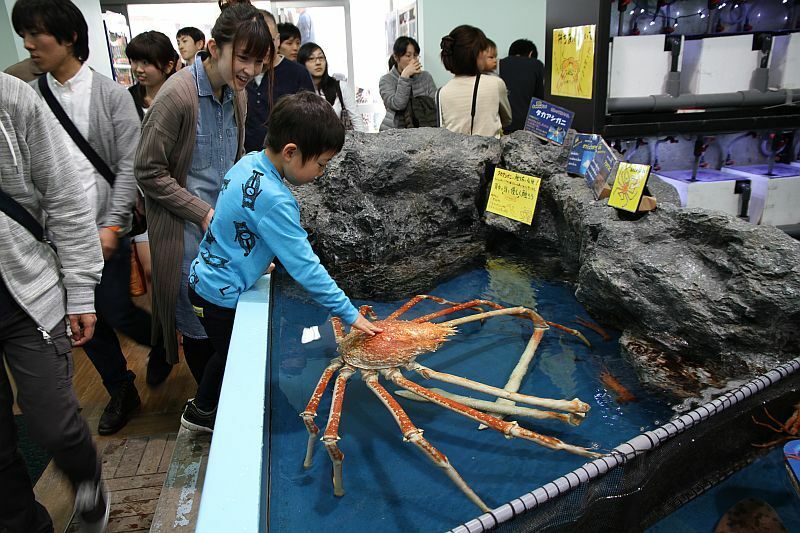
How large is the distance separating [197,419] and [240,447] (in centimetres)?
120

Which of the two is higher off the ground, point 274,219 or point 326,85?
point 326,85

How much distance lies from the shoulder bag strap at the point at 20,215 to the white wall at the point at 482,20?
4295 millimetres

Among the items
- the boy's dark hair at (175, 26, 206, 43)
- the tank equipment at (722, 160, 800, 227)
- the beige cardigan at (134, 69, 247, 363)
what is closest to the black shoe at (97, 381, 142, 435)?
the beige cardigan at (134, 69, 247, 363)

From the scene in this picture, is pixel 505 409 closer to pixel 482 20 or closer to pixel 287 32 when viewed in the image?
pixel 287 32

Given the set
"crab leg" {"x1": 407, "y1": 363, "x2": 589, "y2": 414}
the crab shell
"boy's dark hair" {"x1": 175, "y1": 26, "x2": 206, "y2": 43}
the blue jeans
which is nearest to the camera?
"crab leg" {"x1": 407, "y1": 363, "x2": 589, "y2": 414}

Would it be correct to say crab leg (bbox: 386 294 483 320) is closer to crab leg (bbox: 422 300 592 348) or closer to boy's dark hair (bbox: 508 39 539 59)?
crab leg (bbox: 422 300 592 348)

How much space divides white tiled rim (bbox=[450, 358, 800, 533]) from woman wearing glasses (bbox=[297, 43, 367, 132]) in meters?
2.94

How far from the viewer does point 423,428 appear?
1558mm

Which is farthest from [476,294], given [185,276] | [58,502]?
[58,502]

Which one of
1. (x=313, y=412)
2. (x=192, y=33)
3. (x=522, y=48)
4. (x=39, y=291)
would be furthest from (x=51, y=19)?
(x=522, y=48)

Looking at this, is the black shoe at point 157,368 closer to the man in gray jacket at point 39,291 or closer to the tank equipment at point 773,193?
the man in gray jacket at point 39,291

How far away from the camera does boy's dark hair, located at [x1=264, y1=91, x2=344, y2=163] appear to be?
1431 millimetres

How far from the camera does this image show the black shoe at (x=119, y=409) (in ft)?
7.86

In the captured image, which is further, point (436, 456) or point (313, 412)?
point (313, 412)
